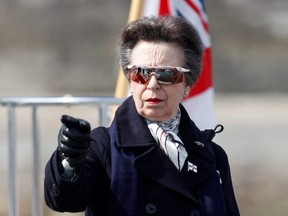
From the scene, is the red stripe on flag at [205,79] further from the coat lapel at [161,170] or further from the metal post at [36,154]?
the coat lapel at [161,170]

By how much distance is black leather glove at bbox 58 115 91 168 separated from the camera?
2893 millimetres

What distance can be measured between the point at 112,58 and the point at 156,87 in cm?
1127

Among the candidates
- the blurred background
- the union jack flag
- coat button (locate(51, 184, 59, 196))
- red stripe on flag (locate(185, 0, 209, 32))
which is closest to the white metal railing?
the union jack flag

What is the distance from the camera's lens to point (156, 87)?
3160mm

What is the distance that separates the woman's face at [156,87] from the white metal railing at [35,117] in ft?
6.37

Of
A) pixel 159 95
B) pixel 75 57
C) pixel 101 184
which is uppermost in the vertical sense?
pixel 75 57

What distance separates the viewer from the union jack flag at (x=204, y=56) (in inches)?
225

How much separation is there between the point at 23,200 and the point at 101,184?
5.63 metres

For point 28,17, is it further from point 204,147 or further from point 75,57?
point 204,147

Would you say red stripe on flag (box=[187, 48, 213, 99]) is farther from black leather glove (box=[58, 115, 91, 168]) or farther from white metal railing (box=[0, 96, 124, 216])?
black leather glove (box=[58, 115, 91, 168])

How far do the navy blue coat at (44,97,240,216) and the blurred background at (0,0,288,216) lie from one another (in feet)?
27.2

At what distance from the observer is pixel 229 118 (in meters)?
12.5

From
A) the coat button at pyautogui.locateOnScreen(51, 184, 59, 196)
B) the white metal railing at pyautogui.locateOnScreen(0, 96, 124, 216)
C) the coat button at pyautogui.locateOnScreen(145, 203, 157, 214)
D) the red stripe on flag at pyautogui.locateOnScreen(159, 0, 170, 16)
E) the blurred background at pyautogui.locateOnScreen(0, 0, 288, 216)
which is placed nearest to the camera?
the coat button at pyautogui.locateOnScreen(51, 184, 59, 196)

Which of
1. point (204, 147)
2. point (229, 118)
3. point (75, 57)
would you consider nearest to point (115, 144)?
point (204, 147)
